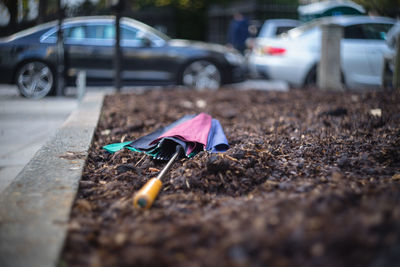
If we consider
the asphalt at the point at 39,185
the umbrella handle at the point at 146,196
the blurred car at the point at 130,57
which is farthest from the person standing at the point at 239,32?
the umbrella handle at the point at 146,196

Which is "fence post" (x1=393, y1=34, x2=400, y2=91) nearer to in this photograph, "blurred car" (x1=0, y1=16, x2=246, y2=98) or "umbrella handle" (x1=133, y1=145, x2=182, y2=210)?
"blurred car" (x1=0, y1=16, x2=246, y2=98)

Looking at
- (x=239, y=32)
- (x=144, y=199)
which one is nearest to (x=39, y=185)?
(x=144, y=199)

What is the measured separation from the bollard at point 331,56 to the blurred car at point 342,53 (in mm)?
553

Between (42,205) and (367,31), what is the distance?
8437 mm

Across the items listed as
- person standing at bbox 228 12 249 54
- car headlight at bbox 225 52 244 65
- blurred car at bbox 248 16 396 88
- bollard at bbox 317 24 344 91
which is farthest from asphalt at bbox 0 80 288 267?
person standing at bbox 228 12 249 54

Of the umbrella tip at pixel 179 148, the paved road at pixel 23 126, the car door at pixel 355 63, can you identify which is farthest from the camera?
the car door at pixel 355 63

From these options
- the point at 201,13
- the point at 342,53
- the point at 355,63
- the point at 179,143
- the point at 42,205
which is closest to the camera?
the point at 42,205

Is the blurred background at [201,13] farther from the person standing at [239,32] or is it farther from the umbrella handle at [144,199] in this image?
the umbrella handle at [144,199]

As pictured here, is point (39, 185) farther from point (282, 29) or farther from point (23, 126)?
point (282, 29)

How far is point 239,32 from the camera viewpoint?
48.1 feet

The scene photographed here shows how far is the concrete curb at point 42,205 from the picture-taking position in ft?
5.42

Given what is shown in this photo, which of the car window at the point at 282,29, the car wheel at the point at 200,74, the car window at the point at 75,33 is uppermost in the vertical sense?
the car window at the point at 282,29

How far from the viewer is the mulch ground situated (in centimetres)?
157

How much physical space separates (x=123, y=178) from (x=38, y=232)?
3.48 feet
